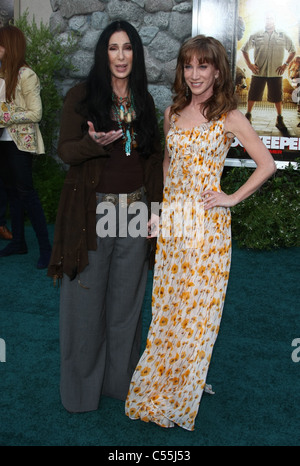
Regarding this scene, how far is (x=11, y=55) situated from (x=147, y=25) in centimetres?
238

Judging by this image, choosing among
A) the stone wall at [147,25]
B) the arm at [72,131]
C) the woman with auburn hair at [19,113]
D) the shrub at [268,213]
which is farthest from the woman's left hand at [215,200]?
the stone wall at [147,25]

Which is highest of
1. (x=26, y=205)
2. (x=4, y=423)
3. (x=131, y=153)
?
(x=131, y=153)

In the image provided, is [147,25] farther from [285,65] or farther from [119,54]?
[119,54]

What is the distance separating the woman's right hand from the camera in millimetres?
2316

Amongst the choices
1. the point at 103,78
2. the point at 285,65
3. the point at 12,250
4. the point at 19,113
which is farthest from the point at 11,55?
the point at 285,65

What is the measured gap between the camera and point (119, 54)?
2510 millimetres

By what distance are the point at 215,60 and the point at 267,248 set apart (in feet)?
12.8

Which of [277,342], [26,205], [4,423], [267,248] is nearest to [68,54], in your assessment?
[26,205]

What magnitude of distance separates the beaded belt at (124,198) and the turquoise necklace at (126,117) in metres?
0.20

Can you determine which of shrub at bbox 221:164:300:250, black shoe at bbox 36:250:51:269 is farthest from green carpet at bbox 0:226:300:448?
shrub at bbox 221:164:300:250

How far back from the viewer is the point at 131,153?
2693 millimetres

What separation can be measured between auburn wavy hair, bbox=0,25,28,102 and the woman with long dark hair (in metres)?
2.65

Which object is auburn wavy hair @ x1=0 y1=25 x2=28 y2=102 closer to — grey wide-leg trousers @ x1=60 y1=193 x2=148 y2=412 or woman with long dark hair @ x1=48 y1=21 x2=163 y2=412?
woman with long dark hair @ x1=48 y1=21 x2=163 y2=412
